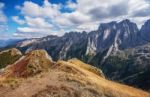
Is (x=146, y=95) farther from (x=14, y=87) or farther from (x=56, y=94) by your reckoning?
(x=14, y=87)

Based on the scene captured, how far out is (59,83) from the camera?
47.6 meters

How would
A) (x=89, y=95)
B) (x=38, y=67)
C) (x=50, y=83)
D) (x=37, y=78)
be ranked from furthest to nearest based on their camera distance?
(x=38, y=67)
(x=37, y=78)
(x=50, y=83)
(x=89, y=95)

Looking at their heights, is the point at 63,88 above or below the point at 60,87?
below

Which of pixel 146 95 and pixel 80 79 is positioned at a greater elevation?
pixel 80 79

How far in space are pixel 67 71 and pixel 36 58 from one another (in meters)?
20.8

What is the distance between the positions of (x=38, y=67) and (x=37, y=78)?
47.2 ft

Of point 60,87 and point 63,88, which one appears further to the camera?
point 60,87

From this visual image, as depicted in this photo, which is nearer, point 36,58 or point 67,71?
point 67,71

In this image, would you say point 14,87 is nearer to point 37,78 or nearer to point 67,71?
point 37,78

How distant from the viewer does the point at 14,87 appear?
48.6 meters

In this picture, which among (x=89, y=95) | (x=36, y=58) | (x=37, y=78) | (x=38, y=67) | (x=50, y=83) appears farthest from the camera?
(x=36, y=58)

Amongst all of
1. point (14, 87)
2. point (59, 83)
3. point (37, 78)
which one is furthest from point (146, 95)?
point (14, 87)

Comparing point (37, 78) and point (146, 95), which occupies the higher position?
point (37, 78)

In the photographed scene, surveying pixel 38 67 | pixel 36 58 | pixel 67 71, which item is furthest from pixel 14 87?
pixel 36 58
